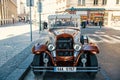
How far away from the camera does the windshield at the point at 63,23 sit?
8055 mm

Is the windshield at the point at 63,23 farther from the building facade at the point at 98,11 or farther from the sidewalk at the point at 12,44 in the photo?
the building facade at the point at 98,11

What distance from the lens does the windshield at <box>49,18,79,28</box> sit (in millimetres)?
8055

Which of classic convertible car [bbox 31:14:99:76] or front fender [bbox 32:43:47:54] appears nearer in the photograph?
classic convertible car [bbox 31:14:99:76]

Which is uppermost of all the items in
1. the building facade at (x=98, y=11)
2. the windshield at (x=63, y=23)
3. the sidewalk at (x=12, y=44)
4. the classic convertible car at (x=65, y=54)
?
the building facade at (x=98, y=11)

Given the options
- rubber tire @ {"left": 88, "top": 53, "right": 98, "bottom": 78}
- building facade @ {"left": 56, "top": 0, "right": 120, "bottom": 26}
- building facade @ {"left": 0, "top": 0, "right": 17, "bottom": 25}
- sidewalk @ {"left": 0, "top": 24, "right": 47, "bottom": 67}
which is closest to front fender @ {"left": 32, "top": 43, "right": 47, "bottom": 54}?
rubber tire @ {"left": 88, "top": 53, "right": 98, "bottom": 78}

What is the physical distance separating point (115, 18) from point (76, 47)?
3671cm

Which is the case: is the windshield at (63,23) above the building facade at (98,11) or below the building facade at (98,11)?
below

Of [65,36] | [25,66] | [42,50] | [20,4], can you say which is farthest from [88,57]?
[20,4]

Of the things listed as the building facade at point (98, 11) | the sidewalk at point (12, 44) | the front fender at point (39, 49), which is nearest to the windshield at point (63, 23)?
the front fender at point (39, 49)

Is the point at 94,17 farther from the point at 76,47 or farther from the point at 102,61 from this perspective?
the point at 76,47

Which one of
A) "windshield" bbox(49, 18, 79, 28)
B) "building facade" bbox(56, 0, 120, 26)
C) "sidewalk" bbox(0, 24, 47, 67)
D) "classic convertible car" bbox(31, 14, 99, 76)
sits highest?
"building facade" bbox(56, 0, 120, 26)

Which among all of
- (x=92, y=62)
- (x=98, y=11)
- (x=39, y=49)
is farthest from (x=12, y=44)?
(x=98, y=11)

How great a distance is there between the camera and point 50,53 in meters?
6.19

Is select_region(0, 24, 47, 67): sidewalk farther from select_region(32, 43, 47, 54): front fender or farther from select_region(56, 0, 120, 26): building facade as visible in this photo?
select_region(56, 0, 120, 26): building facade
